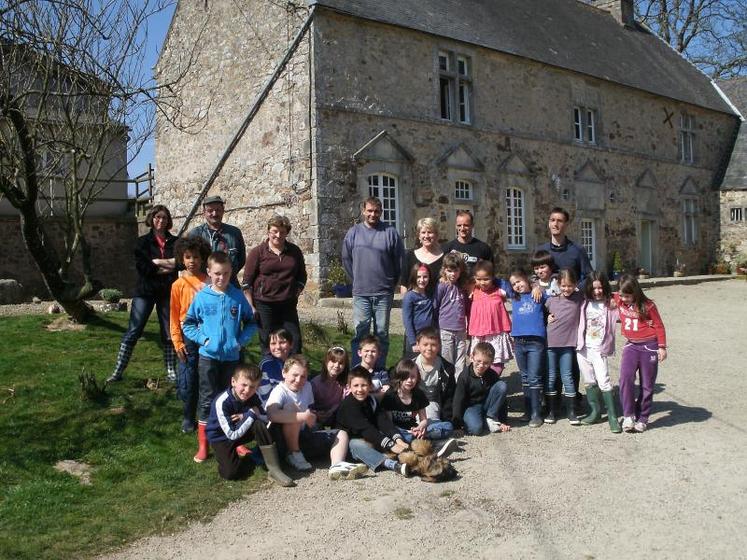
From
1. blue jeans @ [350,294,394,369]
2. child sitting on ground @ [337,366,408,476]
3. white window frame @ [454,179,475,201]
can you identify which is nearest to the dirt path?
child sitting on ground @ [337,366,408,476]

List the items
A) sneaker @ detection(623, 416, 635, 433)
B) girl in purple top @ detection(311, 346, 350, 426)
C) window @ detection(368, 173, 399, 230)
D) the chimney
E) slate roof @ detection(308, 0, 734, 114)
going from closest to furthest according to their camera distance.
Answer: girl in purple top @ detection(311, 346, 350, 426) < sneaker @ detection(623, 416, 635, 433) < window @ detection(368, 173, 399, 230) < slate roof @ detection(308, 0, 734, 114) < the chimney

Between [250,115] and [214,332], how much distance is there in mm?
10826

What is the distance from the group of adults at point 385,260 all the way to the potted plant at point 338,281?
720cm

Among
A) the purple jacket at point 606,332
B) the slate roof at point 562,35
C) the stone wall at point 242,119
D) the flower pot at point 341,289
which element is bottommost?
the purple jacket at point 606,332

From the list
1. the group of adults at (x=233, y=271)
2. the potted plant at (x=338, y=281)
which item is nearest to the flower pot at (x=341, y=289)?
the potted plant at (x=338, y=281)

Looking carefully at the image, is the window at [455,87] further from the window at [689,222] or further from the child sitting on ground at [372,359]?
→ the child sitting on ground at [372,359]

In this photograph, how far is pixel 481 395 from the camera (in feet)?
20.3

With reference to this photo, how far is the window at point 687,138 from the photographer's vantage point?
23786mm

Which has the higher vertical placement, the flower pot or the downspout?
the downspout

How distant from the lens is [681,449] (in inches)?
214

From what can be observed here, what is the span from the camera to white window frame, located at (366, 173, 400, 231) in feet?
49.8

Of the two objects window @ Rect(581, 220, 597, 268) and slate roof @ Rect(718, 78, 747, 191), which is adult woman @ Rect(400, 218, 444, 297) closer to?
window @ Rect(581, 220, 597, 268)

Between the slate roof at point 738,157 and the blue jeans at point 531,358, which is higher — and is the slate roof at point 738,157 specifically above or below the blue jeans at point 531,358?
above

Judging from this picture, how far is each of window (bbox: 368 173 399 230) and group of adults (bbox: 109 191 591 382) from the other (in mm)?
8343
